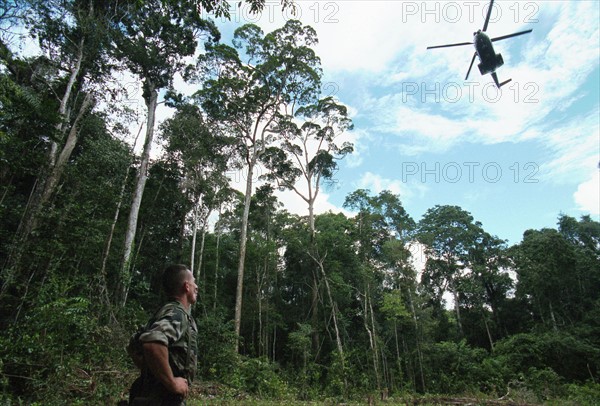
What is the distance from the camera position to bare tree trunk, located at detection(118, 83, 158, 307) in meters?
→ 9.80

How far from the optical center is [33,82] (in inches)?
467

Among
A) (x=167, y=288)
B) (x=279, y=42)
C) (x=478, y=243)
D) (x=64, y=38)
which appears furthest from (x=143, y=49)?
(x=478, y=243)

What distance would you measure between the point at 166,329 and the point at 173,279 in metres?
0.38

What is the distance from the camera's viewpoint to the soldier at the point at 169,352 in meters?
1.46

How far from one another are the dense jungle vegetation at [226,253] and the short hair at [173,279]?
346 cm

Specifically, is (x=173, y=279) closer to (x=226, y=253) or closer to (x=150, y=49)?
(x=150, y=49)

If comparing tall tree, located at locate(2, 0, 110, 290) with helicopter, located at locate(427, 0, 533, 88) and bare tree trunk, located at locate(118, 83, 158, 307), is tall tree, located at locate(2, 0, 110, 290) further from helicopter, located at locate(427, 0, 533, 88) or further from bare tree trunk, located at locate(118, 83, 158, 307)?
helicopter, located at locate(427, 0, 533, 88)

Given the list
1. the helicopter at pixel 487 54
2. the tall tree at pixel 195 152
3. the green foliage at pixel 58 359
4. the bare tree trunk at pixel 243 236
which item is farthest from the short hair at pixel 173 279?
the tall tree at pixel 195 152

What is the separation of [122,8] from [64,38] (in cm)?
→ 226

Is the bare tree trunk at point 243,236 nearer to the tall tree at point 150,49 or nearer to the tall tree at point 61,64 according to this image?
the tall tree at point 150,49

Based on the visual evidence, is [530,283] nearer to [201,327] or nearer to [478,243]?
[478,243]

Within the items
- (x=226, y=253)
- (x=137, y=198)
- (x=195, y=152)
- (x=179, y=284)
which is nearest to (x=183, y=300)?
(x=179, y=284)

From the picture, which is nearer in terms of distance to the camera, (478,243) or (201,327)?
(201,327)

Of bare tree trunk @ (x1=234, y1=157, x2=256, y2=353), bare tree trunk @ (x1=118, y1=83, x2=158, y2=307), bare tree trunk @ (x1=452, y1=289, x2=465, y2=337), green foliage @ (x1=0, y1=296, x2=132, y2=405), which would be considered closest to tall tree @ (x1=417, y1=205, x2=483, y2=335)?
bare tree trunk @ (x1=452, y1=289, x2=465, y2=337)
